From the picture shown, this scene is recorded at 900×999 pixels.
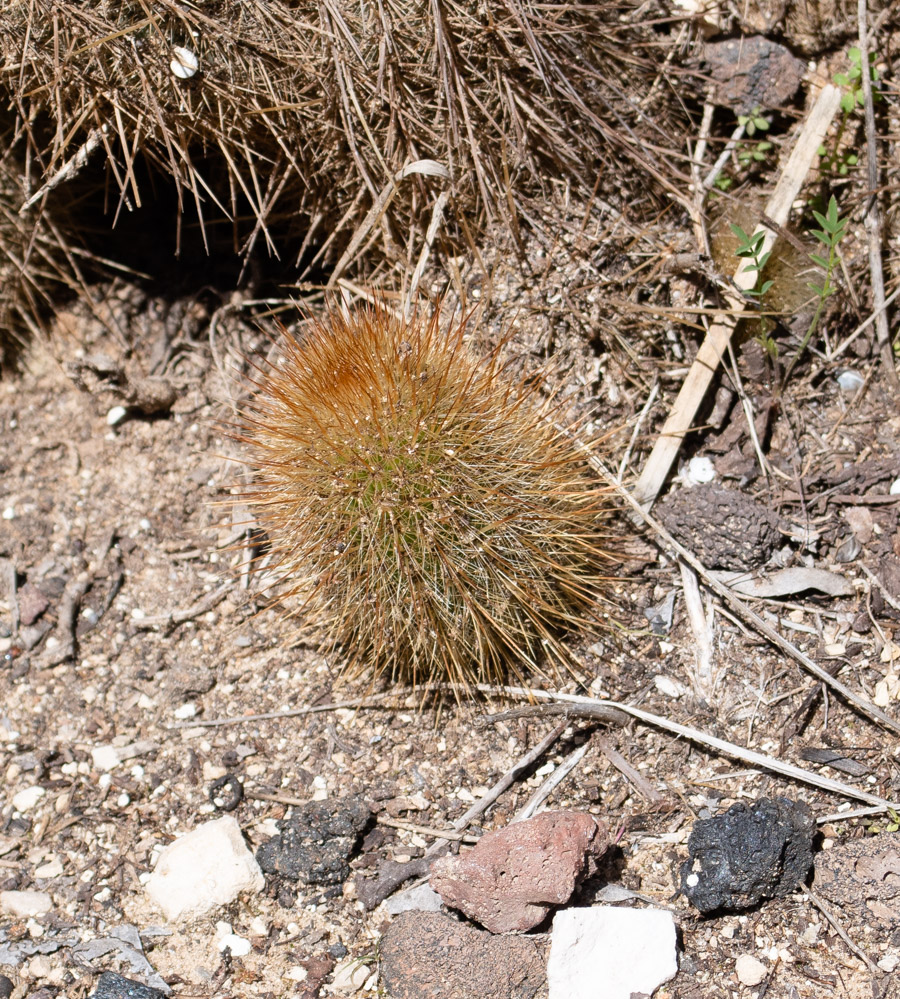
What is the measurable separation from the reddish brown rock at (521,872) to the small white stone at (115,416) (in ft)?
6.25

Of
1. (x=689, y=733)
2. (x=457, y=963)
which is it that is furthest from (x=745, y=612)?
(x=457, y=963)

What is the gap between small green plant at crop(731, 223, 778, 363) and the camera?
239 cm

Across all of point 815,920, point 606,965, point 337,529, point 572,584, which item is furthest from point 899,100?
point 606,965

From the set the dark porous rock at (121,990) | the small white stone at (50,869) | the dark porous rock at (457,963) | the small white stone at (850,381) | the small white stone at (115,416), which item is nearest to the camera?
the dark porous rock at (457,963)

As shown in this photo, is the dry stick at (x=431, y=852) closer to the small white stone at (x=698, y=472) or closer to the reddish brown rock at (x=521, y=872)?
the reddish brown rock at (x=521, y=872)

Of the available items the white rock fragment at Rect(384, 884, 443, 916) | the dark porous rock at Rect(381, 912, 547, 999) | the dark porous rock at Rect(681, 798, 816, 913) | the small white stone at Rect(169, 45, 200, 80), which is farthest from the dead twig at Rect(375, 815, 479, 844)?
the small white stone at Rect(169, 45, 200, 80)

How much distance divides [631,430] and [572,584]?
0.57 meters

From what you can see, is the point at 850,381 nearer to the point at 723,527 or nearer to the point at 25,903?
the point at 723,527

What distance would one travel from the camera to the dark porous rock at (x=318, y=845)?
2.19m

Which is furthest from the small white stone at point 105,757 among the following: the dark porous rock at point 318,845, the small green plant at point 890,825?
the small green plant at point 890,825

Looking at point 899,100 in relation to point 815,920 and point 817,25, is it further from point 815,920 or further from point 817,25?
point 815,920

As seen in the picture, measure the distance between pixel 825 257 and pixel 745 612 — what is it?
1.09 metres

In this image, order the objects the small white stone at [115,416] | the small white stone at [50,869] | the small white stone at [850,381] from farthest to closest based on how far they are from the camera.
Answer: the small white stone at [115,416], the small white stone at [850,381], the small white stone at [50,869]

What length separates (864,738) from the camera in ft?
7.32
